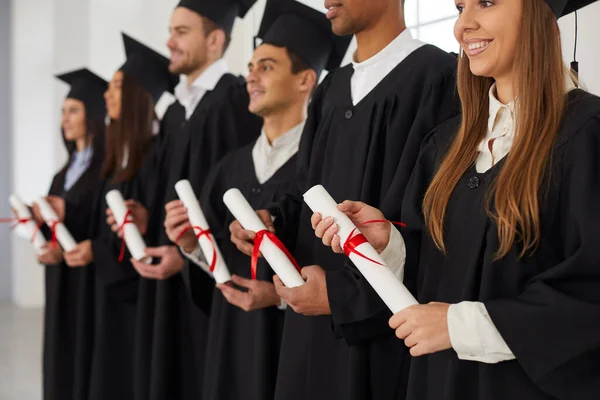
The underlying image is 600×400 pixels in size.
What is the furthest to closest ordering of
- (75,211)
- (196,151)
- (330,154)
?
(75,211)
(196,151)
(330,154)

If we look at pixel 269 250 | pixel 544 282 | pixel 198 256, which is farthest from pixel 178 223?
pixel 544 282

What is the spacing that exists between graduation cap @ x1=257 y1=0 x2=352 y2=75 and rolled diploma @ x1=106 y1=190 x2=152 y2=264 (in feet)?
3.50

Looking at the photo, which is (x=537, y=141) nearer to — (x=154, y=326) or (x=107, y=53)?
(x=154, y=326)

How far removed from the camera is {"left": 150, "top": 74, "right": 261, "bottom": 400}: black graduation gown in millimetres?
4191

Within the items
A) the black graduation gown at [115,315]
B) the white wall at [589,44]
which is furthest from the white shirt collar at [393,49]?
the black graduation gown at [115,315]

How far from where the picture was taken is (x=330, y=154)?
2941mm

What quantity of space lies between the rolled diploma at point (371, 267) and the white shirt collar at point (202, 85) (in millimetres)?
2274

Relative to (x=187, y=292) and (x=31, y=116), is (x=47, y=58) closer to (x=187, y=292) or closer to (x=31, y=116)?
(x=31, y=116)

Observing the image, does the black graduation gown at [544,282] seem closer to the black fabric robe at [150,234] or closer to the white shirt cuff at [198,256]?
the white shirt cuff at [198,256]

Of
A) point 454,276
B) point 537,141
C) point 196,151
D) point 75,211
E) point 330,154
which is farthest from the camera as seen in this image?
point 75,211

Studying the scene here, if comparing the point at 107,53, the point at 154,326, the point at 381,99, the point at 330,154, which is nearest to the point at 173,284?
the point at 154,326

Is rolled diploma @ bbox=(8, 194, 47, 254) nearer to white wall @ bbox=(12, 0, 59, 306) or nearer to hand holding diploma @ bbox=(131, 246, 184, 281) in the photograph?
hand holding diploma @ bbox=(131, 246, 184, 281)

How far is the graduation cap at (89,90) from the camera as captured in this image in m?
5.67

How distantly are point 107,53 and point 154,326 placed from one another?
5.62 metres
